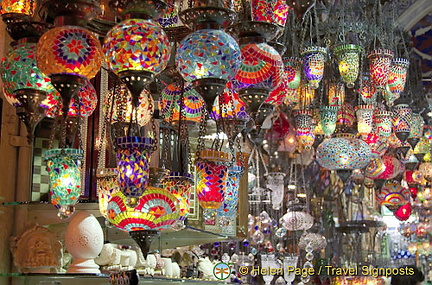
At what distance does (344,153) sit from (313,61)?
29.1 inches

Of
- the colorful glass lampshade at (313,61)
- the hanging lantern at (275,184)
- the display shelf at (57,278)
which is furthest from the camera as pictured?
the hanging lantern at (275,184)

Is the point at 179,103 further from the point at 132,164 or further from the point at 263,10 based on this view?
the point at 132,164

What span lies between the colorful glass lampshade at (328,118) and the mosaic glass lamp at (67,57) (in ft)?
11.4

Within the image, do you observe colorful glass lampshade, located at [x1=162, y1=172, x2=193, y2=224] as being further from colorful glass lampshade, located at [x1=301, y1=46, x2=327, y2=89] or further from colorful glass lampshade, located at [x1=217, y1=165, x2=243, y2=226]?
colorful glass lampshade, located at [x1=301, y1=46, x2=327, y2=89]

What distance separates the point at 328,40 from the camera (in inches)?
217

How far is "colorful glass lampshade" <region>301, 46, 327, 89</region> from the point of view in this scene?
4820 mm

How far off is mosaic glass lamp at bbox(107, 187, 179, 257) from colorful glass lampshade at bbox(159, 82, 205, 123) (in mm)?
499

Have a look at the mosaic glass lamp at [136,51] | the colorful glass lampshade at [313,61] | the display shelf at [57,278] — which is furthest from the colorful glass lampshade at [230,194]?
the colorful glass lampshade at [313,61]

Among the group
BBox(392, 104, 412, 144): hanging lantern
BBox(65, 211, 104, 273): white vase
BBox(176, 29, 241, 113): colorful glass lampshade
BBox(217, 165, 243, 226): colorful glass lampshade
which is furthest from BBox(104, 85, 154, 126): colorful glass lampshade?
BBox(392, 104, 412, 144): hanging lantern

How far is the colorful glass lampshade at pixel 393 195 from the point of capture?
746 centimetres

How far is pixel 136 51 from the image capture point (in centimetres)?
212

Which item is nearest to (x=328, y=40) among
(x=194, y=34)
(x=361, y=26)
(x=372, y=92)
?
(x=361, y=26)

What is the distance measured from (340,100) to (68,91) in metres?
3.73

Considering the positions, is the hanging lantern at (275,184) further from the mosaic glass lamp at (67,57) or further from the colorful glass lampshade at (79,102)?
the mosaic glass lamp at (67,57)
